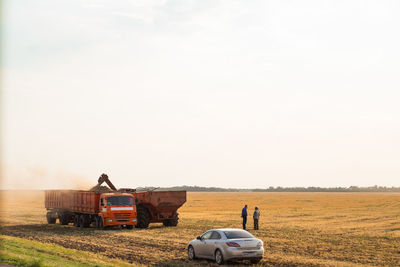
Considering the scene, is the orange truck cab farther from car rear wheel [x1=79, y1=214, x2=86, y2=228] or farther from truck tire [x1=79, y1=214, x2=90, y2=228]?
car rear wheel [x1=79, y1=214, x2=86, y2=228]

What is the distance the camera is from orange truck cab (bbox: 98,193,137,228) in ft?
135

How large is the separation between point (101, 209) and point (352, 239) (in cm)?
1850

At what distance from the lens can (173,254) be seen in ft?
87.0

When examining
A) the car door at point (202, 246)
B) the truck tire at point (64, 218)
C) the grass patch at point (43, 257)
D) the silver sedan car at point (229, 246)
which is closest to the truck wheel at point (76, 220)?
the truck tire at point (64, 218)

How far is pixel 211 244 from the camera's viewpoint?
77.3 ft

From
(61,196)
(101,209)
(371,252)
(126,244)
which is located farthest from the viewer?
(61,196)

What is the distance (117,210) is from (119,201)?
69cm

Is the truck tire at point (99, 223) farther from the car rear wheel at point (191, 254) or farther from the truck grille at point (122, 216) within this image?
the car rear wheel at point (191, 254)

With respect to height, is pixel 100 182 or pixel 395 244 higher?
pixel 100 182

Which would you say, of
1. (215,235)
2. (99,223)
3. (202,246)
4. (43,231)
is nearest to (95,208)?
(99,223)

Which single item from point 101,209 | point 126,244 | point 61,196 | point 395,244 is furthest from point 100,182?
point 395,244

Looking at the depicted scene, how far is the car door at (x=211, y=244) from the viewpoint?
2341 cm

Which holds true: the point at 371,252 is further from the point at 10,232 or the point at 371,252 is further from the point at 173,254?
the point at 10,232

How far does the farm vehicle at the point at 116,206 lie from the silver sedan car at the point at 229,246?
59.2 feet
